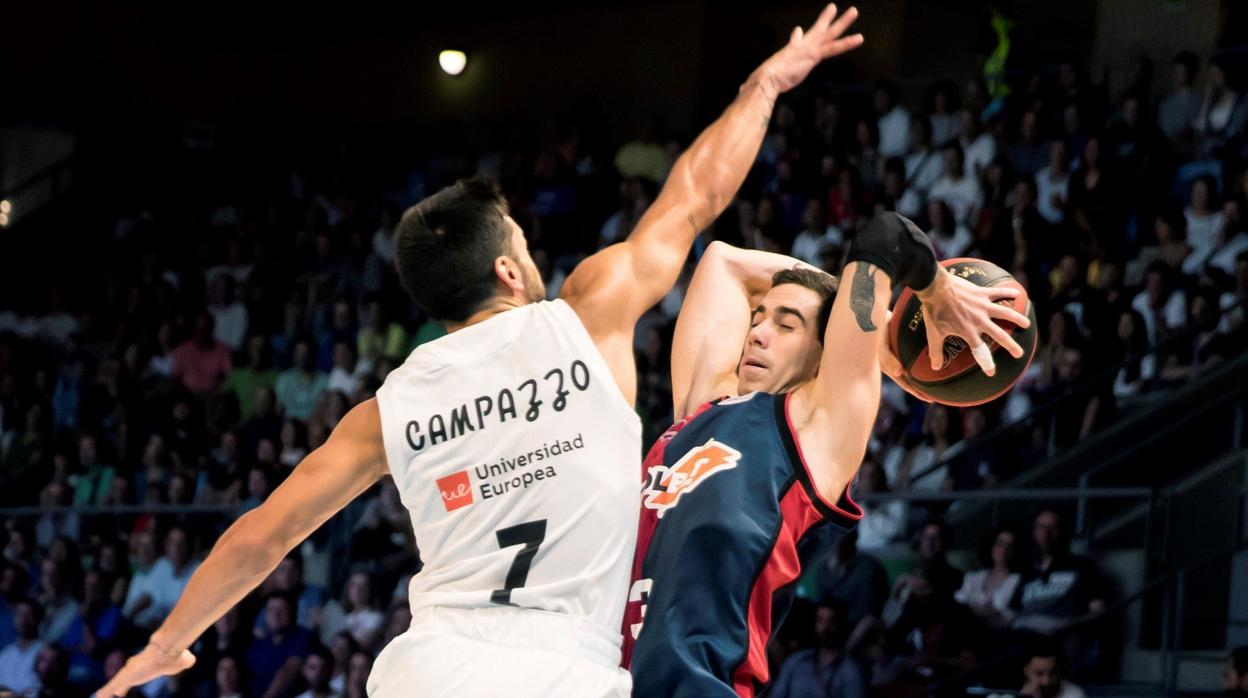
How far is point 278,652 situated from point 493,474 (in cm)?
731

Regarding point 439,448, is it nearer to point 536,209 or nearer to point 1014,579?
point 1014,579

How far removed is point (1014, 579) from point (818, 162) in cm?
498

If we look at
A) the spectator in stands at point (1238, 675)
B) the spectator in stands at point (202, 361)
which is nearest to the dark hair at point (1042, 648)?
the spectator in stands at point (1238, 675)

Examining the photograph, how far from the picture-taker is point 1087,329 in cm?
916

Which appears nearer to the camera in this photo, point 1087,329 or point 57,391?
point 1087,329

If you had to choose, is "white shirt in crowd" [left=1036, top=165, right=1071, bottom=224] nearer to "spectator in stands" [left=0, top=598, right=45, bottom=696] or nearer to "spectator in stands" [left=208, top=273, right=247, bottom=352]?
"spectator in stands" [left=208, top=273, right=247, bottom=352]

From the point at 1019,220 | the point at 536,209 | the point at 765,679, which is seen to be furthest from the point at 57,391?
the point at 765,679

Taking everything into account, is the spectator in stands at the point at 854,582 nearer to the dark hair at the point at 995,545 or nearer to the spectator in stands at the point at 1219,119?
the dark hair at the point at 995,545

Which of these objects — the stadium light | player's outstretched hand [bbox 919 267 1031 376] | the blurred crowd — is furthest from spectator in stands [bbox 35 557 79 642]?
player's outstretched hand [bbox 919 267 1031 376]

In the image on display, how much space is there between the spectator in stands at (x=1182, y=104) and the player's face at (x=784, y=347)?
6.91 meters

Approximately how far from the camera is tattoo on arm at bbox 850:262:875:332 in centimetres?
383

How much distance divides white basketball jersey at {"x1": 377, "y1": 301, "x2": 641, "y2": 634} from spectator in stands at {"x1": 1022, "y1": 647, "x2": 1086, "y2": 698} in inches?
172

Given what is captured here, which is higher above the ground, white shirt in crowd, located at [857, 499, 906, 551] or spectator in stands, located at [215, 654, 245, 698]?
white shirt in crowd, located at [857, 499, 906, 551]

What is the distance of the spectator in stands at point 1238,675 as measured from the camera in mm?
6895
